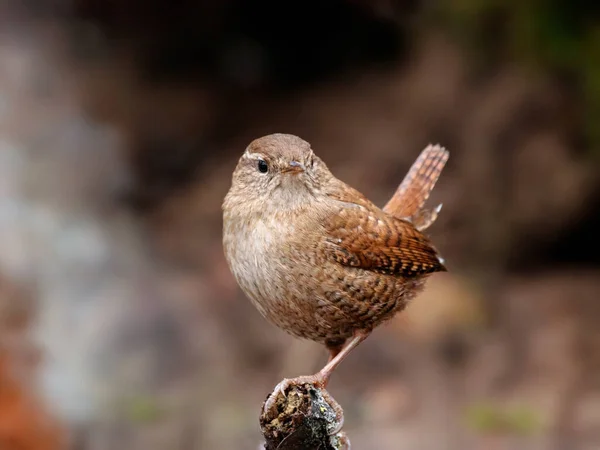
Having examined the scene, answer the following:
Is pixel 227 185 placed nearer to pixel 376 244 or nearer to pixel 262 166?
pixel 376 244

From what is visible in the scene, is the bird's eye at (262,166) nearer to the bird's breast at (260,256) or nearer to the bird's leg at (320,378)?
the bird's breast at (260,256)

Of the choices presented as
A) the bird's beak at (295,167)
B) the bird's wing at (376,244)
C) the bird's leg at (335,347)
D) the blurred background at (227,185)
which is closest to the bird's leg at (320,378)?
the bird's leg at (335,347)

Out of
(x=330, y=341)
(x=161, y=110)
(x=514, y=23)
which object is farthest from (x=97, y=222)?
(x=330, y=341)

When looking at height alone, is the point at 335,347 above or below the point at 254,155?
below

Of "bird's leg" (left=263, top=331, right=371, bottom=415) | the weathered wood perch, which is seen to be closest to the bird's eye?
"bird's leg" (left=263, top=331, right=371, bottom=415)

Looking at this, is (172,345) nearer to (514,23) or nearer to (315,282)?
(514,23)

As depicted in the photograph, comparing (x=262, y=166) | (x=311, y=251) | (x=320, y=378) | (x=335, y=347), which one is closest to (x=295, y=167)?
(x=262, y=166)

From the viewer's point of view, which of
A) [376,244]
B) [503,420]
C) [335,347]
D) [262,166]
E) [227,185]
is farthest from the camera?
[227,185]
